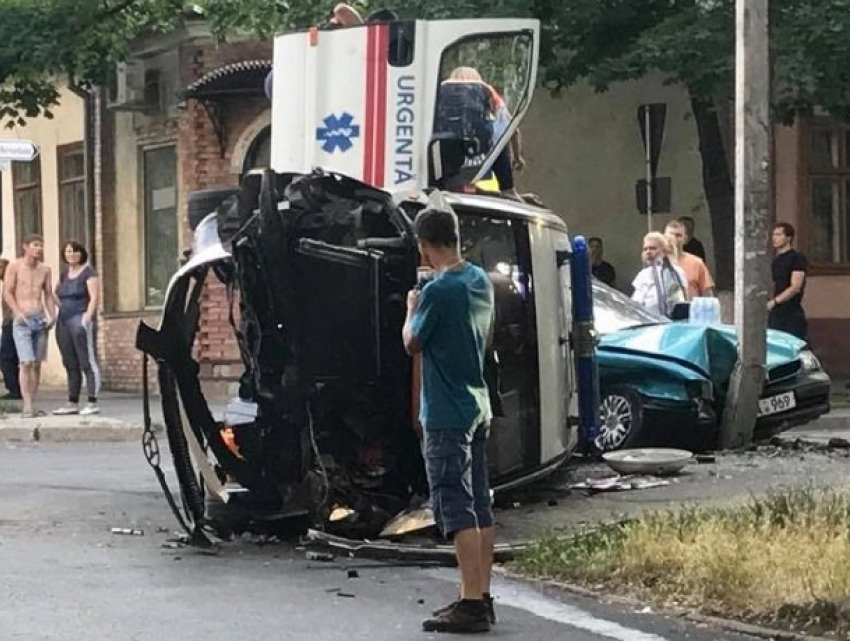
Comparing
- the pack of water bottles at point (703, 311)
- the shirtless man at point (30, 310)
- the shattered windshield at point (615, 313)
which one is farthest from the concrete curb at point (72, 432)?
the pack of water bottles at point (703, 311)

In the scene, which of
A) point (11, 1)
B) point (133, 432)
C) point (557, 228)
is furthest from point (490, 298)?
point (11, 1)

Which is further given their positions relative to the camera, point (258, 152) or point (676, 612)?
point (258, 152)

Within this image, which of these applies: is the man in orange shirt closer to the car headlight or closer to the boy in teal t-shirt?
the car headlight

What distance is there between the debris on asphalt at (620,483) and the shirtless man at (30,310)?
7887 millimetres

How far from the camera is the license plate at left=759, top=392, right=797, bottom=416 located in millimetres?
14266

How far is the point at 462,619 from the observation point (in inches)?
286

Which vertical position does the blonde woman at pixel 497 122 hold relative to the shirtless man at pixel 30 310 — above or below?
above

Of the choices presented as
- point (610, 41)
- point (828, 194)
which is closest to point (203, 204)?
point (610, 41)

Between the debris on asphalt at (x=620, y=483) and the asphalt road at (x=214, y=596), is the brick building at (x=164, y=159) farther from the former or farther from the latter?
the asphalt road at (x=214, y=596)

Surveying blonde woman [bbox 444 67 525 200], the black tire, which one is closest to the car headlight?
blonde woman [bbox 444 67 525 200]

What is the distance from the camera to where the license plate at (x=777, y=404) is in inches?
562

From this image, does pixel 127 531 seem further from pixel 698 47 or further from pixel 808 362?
pixel 698 47

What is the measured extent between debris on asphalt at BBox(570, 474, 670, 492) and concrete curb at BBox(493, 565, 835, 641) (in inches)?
105

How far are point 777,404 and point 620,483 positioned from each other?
3.02 meters
